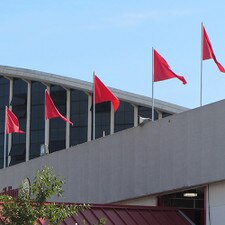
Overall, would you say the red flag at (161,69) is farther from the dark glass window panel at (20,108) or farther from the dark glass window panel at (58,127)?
the dark glass window panel at (20,108)

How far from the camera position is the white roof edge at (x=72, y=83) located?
213 ft

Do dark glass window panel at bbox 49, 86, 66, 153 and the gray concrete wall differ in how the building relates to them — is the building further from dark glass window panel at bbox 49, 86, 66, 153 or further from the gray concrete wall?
dark glass window panel at bbox 49, 86, 66, 153

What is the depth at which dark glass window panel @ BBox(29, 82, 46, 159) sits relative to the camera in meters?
67.8

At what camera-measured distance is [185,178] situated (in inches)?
1083

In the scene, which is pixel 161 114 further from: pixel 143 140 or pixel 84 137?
pixel 143 140

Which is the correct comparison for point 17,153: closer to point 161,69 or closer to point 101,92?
point 101,92

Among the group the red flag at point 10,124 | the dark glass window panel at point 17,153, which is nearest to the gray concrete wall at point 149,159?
the red flag at point 10,124

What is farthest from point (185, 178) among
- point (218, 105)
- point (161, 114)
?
point (161, 114)

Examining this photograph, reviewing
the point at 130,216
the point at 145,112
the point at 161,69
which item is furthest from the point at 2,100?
the point at 130,216

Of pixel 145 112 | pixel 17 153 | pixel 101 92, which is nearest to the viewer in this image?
pixel 101 92

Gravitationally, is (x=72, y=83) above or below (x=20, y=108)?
above

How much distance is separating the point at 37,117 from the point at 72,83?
4332 mm

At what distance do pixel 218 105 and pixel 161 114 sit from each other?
129ft

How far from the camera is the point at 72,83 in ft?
217
